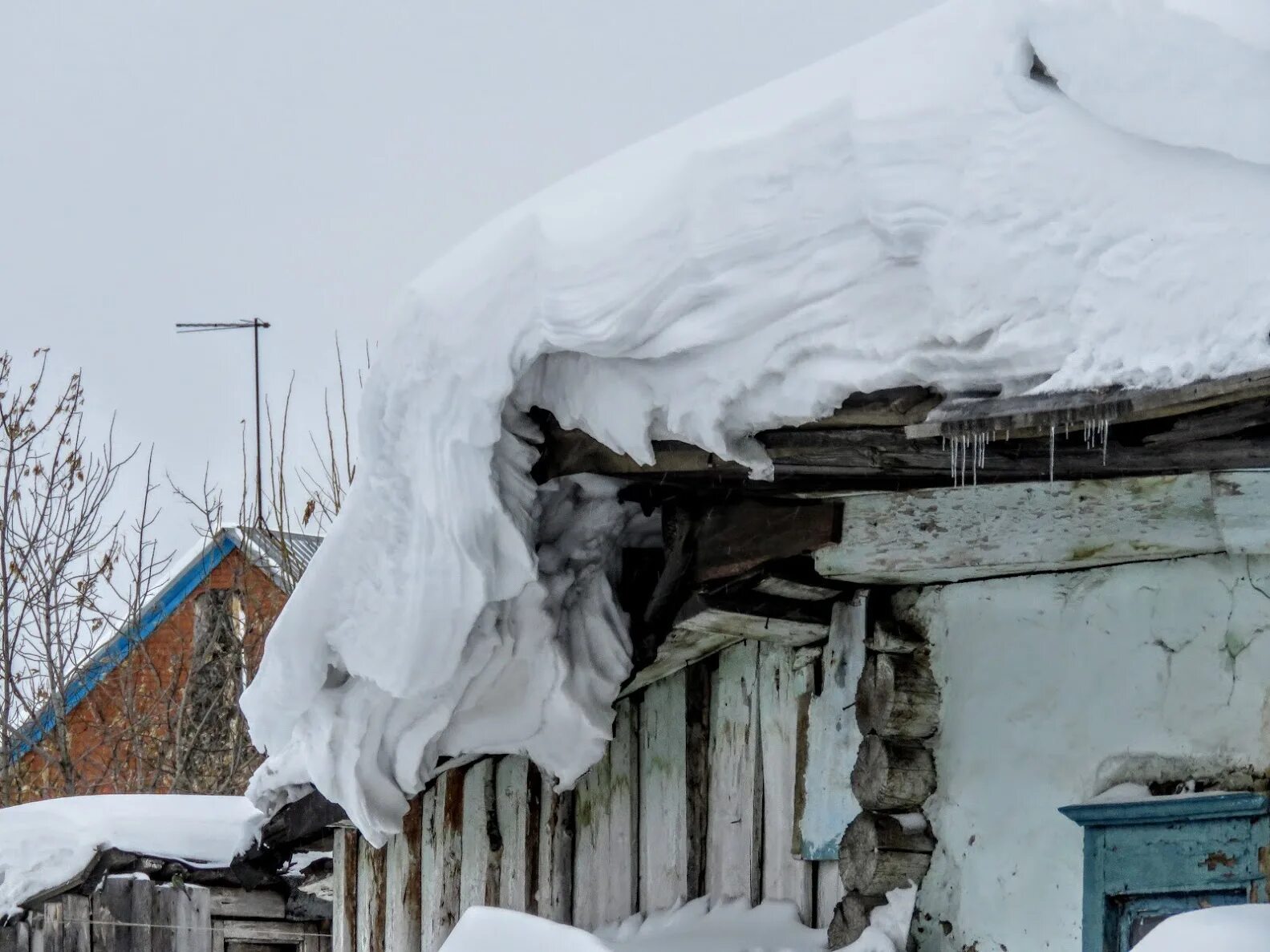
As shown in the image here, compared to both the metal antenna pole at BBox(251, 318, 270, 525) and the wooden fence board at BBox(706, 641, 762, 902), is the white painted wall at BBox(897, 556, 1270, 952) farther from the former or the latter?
the metal antenna pole at BBox(251, 318, 270, 525)

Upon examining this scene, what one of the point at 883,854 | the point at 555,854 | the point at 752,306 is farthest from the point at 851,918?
the point at 752,306

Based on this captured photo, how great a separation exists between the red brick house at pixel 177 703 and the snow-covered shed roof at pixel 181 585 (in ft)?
0.06

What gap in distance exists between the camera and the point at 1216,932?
249 cm

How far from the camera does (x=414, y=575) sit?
3.79 metres

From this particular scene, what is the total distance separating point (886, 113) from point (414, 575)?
59.5 inches

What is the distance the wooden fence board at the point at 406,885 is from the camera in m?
5.54

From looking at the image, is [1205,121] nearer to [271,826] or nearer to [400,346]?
[400,346]

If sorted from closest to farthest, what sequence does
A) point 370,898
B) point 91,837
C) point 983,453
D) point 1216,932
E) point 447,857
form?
point 1216,932, point 983,453, point 447,857, point 370,898, point 91,837

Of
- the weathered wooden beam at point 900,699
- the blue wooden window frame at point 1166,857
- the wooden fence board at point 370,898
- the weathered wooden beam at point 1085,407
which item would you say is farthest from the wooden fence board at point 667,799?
Result: the weathered wooden beam at point 1085,407

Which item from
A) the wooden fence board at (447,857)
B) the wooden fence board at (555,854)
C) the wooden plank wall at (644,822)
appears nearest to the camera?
the wooden plank wall at (644,822)

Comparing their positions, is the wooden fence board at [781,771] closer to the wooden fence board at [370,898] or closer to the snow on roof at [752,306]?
the snow on roof at [752,306]

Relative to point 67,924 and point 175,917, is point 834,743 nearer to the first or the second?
point 175,917

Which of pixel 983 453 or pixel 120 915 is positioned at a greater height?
pixel 983 453

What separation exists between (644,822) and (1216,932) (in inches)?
94.5
